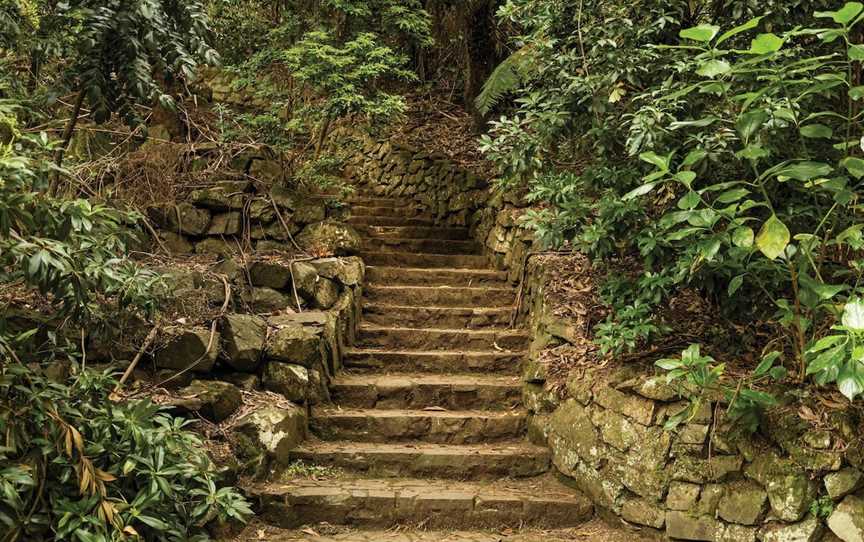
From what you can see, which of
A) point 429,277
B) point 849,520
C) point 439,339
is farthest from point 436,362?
point 849,520

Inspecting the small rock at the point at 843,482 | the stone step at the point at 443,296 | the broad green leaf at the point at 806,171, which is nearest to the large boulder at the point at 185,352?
the stone step at the point at 443,296

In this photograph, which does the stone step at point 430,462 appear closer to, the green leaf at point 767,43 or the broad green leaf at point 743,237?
the broad green leaf at point 743,237

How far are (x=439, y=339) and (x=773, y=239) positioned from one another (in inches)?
135

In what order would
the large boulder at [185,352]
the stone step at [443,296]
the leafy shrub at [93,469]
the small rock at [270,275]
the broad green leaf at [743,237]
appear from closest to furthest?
the leafy shrub at [93,469]
the broad green leaf at [743,237]
the large boulder at [185,352]
the small rock at [270,275]
the stone step at [443,296]

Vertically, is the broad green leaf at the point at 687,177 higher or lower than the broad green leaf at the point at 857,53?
lower

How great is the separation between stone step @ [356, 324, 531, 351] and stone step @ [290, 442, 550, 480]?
4.49 ft

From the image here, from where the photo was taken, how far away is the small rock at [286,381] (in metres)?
4.63

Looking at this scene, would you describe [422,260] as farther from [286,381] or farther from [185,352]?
[185,352]

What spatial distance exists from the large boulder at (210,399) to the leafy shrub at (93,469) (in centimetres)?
54

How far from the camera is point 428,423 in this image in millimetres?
4828

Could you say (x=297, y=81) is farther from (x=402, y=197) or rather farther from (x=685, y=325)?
(x=685, y=325)

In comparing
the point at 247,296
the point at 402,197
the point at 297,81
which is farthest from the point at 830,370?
the point at 402,197

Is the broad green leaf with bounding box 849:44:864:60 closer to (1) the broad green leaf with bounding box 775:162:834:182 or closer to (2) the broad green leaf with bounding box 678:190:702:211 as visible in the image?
(1) the broad green leaf with bounding box 775:162:834:182

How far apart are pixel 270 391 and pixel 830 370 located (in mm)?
3408
